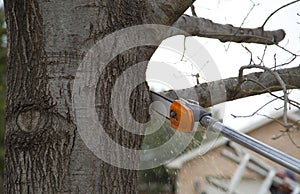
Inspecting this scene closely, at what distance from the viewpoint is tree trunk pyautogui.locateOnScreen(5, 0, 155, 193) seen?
161cm

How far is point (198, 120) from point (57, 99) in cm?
45

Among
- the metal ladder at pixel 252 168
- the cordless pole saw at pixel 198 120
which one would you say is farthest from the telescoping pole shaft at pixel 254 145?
the metal ladder at pixel 252 168

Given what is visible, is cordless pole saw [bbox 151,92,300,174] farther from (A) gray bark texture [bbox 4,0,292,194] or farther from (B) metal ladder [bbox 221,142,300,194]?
(B) metal ladder [bbox 221,142,300,194]

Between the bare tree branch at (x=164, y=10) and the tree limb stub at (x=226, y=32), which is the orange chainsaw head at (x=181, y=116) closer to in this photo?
the bare tree branch at (x=164, y=10)

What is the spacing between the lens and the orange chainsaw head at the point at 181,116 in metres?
1.77

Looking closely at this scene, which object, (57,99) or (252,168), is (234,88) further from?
(252,168)

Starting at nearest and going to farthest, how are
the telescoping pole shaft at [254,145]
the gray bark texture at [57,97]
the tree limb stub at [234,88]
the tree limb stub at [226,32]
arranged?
the telescoping pole shaft at [254,145] → the gray bark texture at [57,97] → the tree limb stub at [234,88] → the tree limb stub at [226,32]

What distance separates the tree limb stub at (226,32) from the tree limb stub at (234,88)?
25 cm

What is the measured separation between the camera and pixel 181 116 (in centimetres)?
178

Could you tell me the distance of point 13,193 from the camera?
1.64m

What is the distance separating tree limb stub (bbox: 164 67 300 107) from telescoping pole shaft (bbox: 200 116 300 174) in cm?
38

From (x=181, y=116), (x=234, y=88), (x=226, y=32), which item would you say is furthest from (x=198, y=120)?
(x=226, y=32)

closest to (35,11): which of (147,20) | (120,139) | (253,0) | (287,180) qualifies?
(147,20)

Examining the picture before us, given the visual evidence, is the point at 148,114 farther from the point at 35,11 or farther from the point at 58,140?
the point at 35,11
